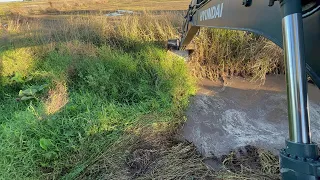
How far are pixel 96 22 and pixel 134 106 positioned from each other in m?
3.31

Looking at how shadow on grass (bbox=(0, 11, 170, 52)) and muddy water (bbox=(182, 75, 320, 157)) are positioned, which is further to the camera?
shadow on grass (bbox=(0, 11, 170, 52))

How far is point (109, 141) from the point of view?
3.10 m

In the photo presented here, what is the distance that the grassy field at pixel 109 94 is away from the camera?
279cm

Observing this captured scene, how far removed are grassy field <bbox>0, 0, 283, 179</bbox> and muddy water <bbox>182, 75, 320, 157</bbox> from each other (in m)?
0.22

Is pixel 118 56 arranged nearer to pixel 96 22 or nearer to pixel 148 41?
pixel 148 41

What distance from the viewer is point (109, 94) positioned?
434 centimetres

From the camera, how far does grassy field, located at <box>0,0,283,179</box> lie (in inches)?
110

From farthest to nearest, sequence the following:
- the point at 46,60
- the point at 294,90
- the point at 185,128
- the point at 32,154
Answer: the point at 46,60 < the point at 185,128 < the point at 32,154 < the point at 294,90

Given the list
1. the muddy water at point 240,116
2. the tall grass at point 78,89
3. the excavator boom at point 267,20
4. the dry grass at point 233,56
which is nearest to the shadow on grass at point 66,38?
the tall grass at point 78,89

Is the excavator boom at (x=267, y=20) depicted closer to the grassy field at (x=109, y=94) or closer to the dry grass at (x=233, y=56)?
the grassy field at (x=109, y=94)

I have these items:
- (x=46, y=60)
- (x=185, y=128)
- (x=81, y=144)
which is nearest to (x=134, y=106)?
(x=185, y=128)

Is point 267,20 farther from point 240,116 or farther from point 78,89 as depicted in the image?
point 78,89

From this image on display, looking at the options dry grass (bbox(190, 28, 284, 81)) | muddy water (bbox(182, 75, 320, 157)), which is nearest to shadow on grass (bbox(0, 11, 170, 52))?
dry grass (bbox(190, 28, 284, 81))

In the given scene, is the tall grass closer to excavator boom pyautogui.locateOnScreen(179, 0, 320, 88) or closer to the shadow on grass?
the shadow on grass
